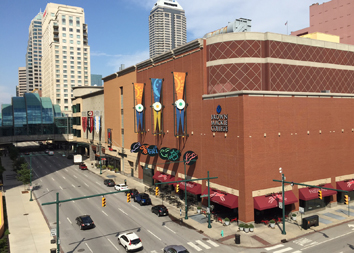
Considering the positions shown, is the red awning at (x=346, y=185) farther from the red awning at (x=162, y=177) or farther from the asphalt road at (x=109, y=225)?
the red awning at (x=162, y=177)

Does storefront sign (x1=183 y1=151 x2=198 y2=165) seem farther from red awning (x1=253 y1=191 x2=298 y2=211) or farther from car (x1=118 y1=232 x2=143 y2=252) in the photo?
car (x1=118 y1=232 x2=143 y2=252)

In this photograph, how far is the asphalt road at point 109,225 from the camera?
3134 centimetres

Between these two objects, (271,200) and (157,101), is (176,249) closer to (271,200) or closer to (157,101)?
(271,200)

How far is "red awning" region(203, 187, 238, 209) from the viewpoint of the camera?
3622 cm

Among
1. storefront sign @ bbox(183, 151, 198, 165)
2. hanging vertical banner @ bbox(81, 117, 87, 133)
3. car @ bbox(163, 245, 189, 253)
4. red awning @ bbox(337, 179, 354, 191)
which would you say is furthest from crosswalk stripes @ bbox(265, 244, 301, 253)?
hanging vertical banner @ bbox(81, 117, 87, 133)

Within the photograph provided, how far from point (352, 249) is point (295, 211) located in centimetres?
1086

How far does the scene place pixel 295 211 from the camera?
40062 millimetres

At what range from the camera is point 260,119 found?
36.7 meters

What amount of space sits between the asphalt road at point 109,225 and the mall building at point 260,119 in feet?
23.7

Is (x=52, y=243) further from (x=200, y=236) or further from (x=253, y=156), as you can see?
(x=253, y=156)

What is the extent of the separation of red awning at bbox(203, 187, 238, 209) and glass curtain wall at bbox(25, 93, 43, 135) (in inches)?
4285

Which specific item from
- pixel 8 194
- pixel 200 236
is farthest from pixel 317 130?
pixel 8 194

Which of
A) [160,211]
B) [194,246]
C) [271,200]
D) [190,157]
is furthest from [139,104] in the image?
[194,246]

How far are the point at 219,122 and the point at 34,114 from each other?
110875mm
